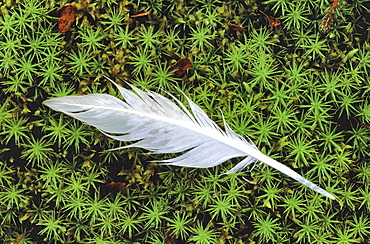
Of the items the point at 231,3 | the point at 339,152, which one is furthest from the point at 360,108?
the point at 231,3

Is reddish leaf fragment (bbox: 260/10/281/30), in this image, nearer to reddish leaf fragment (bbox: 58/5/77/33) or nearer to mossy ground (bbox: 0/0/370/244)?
mossy ground (bbox: 0/0/370/244)

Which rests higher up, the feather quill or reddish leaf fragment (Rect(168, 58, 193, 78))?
reddish leaf fragment (Rect(168, 58, 193, 78))

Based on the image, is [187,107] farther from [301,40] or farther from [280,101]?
[301,40]

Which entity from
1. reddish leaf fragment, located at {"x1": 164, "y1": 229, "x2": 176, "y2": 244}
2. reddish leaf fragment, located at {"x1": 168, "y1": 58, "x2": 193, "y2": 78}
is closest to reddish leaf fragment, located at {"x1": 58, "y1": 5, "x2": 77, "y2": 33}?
reddish leaf fragment, located at {"x1": 168, "y1": 58, "x2": 193, "y2": 78}

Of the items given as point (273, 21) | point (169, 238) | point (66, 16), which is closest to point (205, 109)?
point (273, 21)

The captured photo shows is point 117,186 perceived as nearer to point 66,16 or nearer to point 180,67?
point 180,67

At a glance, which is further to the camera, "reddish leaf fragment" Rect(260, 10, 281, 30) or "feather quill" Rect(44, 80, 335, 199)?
"reddish leaf fragment" Rect(260, 10, 281, 30)
